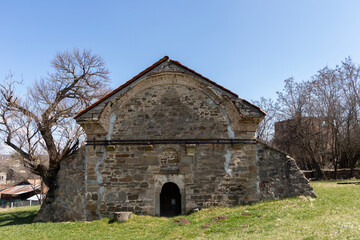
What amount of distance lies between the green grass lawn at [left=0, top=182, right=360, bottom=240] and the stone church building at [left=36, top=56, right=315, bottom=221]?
0.54m

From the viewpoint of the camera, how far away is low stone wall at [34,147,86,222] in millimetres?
8734

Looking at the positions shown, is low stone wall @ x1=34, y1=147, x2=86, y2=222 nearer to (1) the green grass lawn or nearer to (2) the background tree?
(1) the green grass lawn

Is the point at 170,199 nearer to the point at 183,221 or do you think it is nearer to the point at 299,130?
the point at 183,221

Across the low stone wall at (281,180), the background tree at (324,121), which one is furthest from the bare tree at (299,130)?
the low stone wall at (281,180)

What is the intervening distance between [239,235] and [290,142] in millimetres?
19916

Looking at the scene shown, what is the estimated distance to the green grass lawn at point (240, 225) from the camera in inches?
213

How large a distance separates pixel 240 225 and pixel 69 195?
6067 millimetres

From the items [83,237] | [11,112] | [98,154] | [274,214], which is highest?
[11,112]

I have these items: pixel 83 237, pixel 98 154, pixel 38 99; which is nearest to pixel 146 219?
pixel 83 237

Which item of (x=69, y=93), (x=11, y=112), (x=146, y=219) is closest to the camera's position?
→ (x=146, y=219)

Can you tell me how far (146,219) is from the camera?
815cm

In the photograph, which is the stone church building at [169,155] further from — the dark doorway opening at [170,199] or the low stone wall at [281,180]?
the dark doorway opening at [170,199]

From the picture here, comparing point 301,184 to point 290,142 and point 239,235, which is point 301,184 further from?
point 290,142

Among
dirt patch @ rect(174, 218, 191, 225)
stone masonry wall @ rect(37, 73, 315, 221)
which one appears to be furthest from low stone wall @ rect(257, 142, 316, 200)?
dirt patch @ rect(174, 218, 191, 225)
